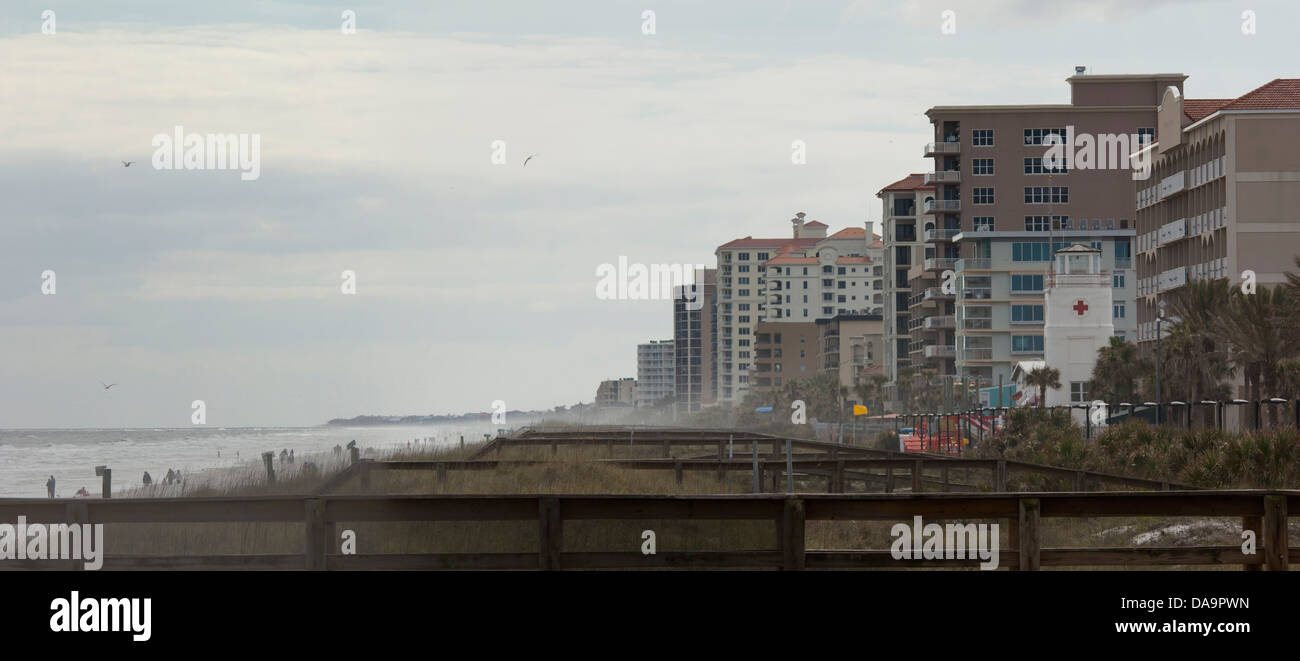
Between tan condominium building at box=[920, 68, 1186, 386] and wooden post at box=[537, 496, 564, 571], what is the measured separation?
135 metres

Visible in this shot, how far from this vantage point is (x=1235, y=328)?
66.6 meters

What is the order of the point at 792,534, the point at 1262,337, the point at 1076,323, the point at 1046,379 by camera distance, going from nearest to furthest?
the point at 792,534 < the point at 1262,337 < the point at 1046,379 < the point at 1076,323

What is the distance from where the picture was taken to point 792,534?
12.9 meters

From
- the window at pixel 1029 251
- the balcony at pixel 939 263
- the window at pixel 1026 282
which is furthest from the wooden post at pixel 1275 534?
the balcony at pixel 939 263

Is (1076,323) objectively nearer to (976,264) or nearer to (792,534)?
(976,264)

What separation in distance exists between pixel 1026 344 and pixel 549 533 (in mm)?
133053

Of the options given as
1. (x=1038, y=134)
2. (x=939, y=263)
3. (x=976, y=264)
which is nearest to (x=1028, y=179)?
(x=1038, y=134)

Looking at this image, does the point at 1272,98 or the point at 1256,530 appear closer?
the point at 1256,530

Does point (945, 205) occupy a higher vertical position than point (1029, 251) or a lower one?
higher

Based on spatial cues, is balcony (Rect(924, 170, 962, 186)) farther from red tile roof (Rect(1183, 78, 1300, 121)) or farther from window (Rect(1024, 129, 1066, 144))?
red tile roof (Rect(1183, 78, 1300, 121))

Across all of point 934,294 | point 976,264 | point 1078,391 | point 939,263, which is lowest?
point 1078,391

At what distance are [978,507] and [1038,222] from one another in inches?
5856
